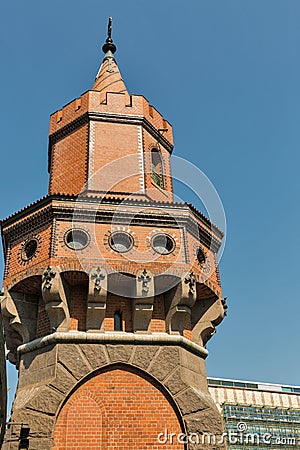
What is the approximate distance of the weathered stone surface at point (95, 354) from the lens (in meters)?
11.4

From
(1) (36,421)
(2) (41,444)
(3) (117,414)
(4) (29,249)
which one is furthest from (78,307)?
(2) (41,444)

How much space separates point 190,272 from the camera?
12719mm

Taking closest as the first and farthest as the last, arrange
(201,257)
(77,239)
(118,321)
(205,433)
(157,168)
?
1. (205,433)
2. (118,321)
3. (77,239)
4. (201,257)
5. (157,168)

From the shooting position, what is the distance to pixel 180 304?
1237cm

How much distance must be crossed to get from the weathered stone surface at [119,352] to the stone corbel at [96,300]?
0.57 m

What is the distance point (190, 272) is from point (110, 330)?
2477 millimetres

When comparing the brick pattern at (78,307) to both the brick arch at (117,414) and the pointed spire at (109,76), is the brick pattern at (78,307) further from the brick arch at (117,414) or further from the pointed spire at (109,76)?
the pointed spire at (109,76)

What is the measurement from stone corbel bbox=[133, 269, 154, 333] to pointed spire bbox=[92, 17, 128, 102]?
762cm

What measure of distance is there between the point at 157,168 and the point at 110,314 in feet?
19.6

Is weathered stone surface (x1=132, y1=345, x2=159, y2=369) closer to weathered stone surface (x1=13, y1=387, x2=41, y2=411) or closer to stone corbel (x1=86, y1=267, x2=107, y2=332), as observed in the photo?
stone corbel (x1=86, y1=267, x2=107, y2=332)

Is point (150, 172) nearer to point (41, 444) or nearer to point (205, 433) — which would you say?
point (205, 433)

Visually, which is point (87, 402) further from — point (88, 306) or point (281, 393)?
point (281, 393)

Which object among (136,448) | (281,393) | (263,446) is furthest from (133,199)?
(281,393)

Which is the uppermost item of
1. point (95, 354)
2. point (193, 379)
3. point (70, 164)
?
point (70, 164)
